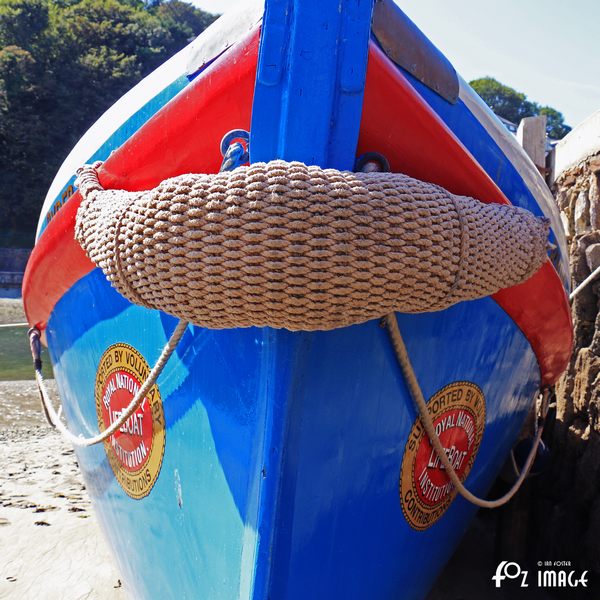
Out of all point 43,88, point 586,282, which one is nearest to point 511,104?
point 43,88

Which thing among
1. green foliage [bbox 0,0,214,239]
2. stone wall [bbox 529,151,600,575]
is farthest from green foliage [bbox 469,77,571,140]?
stone wall [bbox 529,151,600,575]

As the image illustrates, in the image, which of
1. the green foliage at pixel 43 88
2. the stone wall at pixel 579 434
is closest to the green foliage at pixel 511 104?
the green foliage at pixel 43 88

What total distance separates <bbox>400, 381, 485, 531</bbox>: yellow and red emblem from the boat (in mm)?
10

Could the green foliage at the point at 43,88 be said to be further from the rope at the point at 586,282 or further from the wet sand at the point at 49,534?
the rope at the point at 586,282

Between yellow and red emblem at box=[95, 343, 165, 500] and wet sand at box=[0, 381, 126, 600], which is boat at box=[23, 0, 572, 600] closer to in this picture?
yellow and red emblem at box=[95, 343, 165, 500]

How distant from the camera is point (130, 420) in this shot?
8.05 ft

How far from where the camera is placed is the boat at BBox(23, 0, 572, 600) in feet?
5.61

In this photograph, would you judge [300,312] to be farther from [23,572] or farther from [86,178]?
[23,572]

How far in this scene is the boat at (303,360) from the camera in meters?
1.71

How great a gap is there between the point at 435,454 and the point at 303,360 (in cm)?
84

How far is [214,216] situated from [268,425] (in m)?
0.63

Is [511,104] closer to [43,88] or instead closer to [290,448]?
[43,88]

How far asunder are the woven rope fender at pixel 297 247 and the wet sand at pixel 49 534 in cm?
228

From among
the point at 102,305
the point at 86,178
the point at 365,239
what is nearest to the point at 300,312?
the point at 365,239
